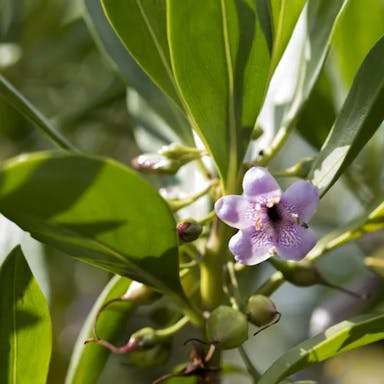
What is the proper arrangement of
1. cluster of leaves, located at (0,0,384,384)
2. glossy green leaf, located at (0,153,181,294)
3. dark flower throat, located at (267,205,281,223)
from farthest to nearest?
1. dark flower throat, located at (267,205,281,223)
2. cluster of leaves, located at (0,0,384,384)
3. glossy green leaf, located at (0,153,181,294)

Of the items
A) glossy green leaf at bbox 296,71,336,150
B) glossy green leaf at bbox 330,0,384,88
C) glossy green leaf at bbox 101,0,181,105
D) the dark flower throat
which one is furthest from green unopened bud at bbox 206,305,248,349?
glossy green leaf at bbox 330,0,384,88

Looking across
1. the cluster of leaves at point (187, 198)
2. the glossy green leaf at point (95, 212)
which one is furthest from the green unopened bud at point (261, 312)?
the glossy green leaf at point (95, 212)

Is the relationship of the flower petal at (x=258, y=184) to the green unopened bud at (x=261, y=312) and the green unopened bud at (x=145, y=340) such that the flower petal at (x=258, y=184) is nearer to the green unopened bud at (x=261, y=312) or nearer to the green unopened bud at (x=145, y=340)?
the green unopened bud at (x=261, y=312)

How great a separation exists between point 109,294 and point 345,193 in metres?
2.01

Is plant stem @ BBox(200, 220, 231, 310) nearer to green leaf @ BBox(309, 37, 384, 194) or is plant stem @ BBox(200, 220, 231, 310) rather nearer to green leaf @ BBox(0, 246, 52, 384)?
green leaf @ BBox(309, 37, 384, 194)

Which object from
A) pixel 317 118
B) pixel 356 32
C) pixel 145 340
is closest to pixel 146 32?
pixel 145 340

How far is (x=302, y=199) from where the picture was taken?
5.56 feet

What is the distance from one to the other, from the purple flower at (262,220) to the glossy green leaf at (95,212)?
0.13 meters

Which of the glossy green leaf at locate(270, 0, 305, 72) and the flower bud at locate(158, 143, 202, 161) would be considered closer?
the glossy green leaf at locate(270, 0, 305, 72)

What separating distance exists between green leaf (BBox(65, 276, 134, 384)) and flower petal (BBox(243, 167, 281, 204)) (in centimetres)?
35

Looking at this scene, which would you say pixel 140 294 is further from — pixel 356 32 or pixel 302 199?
pixel 356 32

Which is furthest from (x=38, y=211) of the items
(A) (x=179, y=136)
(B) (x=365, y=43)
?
(B) (x=365, y=43)

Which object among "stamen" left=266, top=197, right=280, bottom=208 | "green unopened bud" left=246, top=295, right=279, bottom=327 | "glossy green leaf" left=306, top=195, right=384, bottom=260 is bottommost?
"green unopened bud" left=246, top=295, right=279, bottom=327

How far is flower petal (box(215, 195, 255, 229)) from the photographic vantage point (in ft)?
5.45
